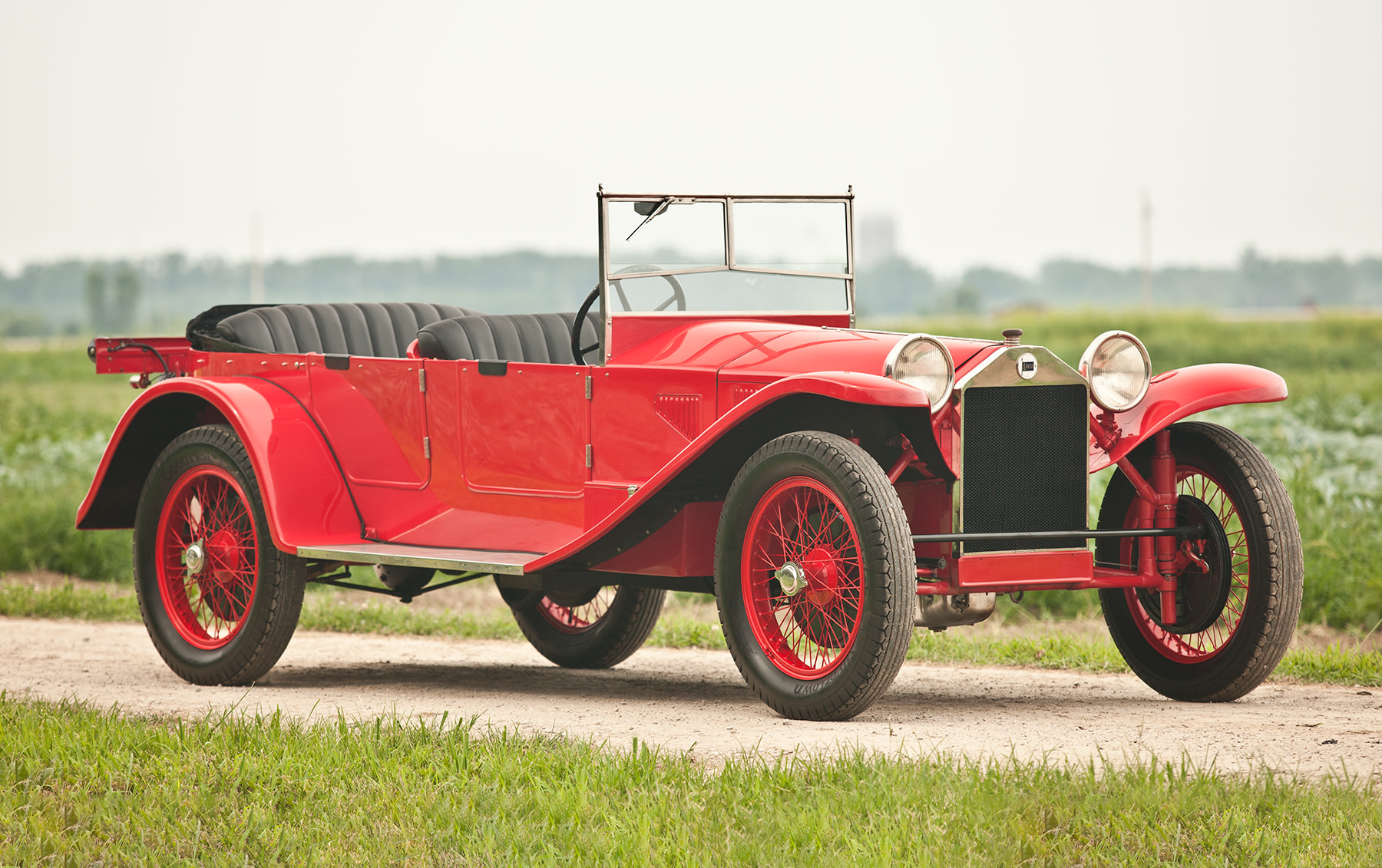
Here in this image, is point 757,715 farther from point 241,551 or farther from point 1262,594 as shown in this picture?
point 241,551

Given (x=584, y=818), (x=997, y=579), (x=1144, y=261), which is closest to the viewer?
(x=584, y=818)

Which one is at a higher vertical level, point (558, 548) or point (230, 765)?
point (558, 548)

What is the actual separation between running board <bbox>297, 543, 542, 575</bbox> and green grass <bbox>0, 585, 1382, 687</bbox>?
2.26 m

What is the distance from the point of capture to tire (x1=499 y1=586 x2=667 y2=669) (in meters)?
7.23

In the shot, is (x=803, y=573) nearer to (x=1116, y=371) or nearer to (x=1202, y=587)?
(x=1116, y=371)

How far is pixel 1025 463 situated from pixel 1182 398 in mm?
661

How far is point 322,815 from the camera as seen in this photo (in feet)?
13.4

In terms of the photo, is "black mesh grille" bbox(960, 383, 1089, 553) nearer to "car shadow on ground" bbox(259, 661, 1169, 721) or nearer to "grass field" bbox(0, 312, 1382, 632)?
"car shadow on ground" bbox(259, 661, 1169, 721)

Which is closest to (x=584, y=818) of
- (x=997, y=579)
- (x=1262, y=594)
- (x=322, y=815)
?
(x=322, y=815)

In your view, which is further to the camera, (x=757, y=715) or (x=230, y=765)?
(x=757, y=715)

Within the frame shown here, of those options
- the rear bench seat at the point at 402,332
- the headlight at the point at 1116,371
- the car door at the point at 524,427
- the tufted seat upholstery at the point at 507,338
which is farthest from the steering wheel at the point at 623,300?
the headlight at the point at 1116,371

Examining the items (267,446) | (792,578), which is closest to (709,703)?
(792,578)

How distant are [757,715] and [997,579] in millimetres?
946

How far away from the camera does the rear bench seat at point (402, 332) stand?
6.55m
